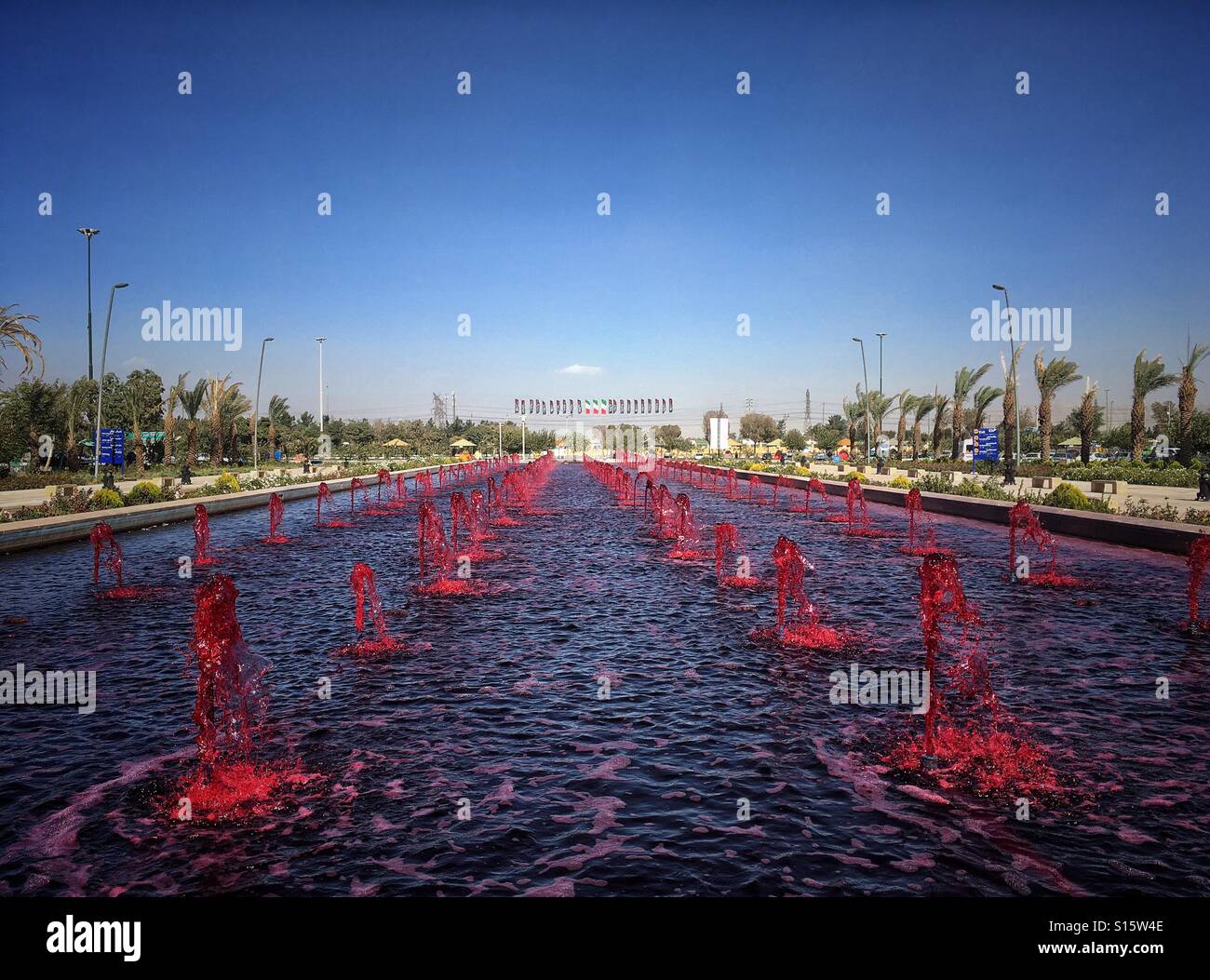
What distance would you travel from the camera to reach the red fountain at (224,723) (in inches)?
208

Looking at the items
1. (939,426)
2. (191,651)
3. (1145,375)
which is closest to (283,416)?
(939,426)

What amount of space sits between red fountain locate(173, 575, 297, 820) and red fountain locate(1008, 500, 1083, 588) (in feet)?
38.4

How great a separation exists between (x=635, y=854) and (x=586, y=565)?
1065 centimetres

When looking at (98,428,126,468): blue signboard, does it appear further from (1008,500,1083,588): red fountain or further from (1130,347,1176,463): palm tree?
(1130,347,1176,463): palm tree

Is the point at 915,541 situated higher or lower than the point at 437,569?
higher

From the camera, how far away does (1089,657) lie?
8547 mm

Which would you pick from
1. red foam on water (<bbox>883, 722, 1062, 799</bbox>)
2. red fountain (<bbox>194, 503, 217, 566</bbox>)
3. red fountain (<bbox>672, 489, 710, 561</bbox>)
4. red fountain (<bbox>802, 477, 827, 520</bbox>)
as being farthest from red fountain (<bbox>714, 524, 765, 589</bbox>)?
red fountain (<bbox>194, 503, 217, 566</bbox>)

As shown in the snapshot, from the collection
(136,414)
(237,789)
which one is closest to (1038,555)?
(237,789)

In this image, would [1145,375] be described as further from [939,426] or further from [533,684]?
[533,684]

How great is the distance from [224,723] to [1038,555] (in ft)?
49.2

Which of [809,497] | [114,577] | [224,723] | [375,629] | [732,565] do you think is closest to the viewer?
[224,723]

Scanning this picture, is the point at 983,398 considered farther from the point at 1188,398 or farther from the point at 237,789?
the point at 237,789

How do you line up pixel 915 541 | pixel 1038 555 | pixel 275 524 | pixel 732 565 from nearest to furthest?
1. pixel 732 565
2. pixel 1038 555
3. pixel 915 541
4. pixel 275 524

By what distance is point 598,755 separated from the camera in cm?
601
